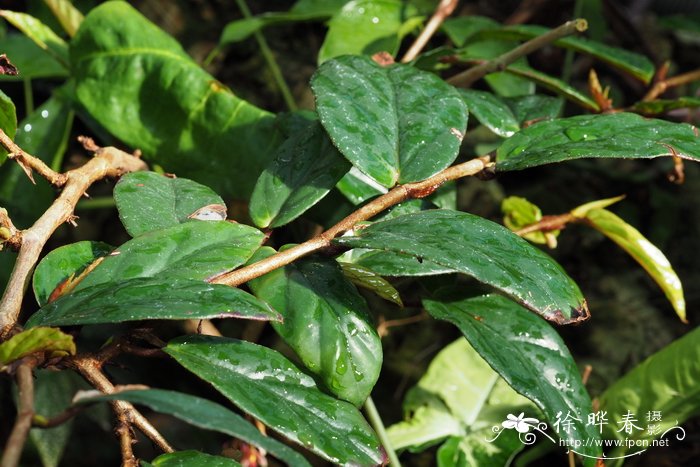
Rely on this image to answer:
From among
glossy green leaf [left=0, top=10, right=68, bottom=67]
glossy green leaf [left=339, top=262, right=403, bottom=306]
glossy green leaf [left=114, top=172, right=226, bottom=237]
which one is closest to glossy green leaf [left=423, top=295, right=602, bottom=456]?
glossy green leaf [left=339, top=262, right=403, bottom=306]

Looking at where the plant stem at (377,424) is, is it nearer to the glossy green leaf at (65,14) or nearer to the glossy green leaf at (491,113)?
the glossy green leaf at (491,113)

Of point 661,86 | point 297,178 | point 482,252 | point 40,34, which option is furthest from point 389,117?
point 40,34

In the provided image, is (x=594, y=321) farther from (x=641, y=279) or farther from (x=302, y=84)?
(x=302, y=84)

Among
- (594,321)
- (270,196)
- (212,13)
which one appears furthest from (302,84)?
(270,196)

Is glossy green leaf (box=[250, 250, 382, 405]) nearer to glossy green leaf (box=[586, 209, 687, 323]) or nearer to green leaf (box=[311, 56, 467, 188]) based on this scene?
green leaf (box=[311, 56, 467, 188])

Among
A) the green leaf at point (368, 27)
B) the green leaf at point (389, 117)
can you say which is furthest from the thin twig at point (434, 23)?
the green leaf at point (389, 117)

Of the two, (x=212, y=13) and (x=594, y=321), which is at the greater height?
(x=212, y=13)
